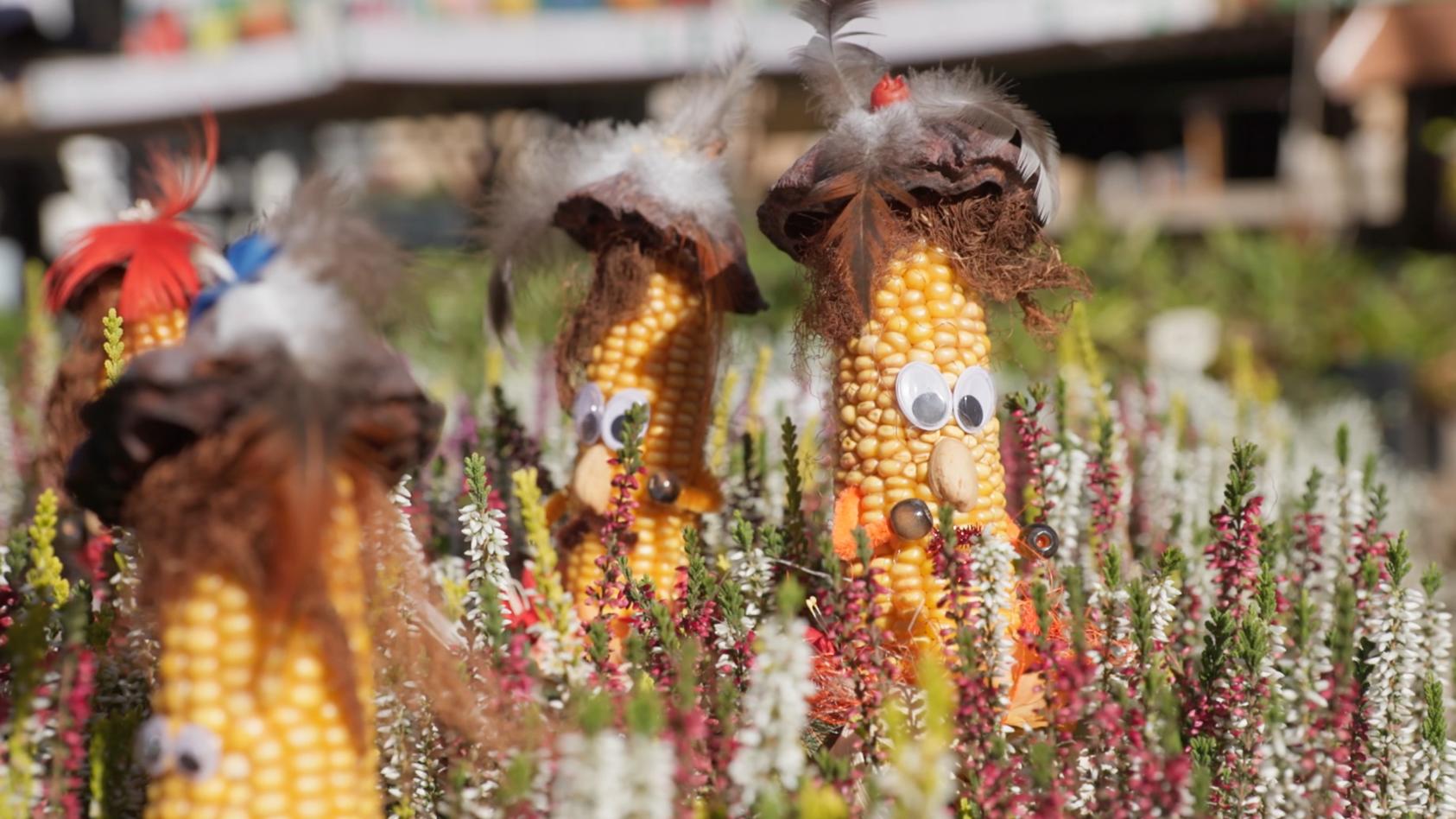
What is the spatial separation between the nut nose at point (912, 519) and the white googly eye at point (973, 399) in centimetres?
15

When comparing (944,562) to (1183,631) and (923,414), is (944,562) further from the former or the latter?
(1183,631)

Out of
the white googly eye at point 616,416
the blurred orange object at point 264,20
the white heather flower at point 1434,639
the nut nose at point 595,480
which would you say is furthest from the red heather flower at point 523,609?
the blurred orange object at point 264,20

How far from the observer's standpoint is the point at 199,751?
137 centimetres

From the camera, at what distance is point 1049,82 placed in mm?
9875

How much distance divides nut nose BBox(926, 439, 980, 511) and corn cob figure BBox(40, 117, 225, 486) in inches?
45.3

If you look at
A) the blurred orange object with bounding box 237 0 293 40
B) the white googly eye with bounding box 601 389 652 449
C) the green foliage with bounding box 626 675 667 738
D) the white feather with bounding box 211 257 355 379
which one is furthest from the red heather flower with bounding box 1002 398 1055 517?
the blurred orange object with bounding box 237 0 293 40

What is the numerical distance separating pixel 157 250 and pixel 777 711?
1.41m

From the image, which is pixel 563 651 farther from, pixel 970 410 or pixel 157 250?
pixel 157 250

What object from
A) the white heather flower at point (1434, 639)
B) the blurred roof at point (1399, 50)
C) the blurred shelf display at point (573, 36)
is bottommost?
the white heather flower at point (1434, 639)

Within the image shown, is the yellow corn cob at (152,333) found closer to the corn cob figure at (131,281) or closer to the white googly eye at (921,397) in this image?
the corn cob figure at (131,281)

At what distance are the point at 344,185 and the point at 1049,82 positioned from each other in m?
8.90

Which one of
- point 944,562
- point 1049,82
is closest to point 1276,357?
point 1049,82

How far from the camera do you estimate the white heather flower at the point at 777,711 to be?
55.4 inches

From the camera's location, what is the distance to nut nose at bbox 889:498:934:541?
189cm
